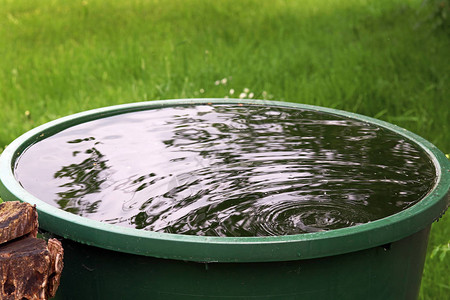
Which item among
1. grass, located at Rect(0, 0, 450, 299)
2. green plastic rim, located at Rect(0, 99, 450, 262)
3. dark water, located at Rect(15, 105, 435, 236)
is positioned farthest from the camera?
grass, located at Rect(0, 0, 450, 299)

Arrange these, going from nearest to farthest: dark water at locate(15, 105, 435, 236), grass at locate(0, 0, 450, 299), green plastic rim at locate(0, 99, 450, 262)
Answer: green plastic rim at locate(0, 99, 450, 262)
dark water at locate(15, 105, 435, 236)
grass at locate(0, 0, 450, 299)

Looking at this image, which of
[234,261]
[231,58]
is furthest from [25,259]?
[231,58]

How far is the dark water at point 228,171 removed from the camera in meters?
1.56

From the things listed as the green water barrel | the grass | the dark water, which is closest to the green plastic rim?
the green water barrel

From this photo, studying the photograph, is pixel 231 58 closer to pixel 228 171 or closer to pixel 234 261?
pixel 228 171

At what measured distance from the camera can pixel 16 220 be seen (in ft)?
4.36

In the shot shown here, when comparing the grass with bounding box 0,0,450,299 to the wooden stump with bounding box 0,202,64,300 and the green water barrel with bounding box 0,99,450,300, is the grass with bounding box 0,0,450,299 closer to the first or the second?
the green water barrel with bounding box 0,99,450,300

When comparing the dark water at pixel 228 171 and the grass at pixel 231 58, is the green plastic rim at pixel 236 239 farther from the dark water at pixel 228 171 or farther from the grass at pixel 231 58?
the grass at pixel 231 58

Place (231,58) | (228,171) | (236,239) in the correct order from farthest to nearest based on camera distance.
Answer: (231,58) → (228,171) → (236,239)

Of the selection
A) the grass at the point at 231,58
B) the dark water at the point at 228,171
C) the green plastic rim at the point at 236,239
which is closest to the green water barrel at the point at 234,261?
the green plastic rim at the point at 236,239

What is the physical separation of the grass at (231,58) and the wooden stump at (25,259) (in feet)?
6.08

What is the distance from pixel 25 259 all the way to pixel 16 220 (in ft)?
0.30

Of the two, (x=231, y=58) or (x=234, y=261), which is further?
(x=231, y=58)

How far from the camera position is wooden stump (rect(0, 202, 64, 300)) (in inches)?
50.9
